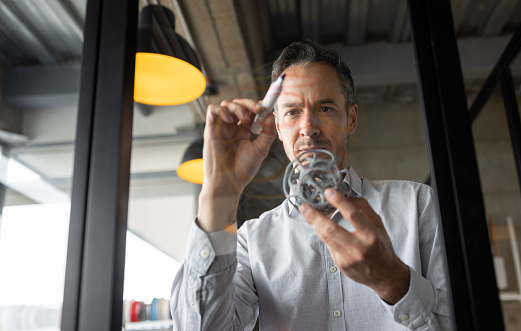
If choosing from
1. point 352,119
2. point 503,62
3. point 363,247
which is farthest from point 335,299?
point 503,62

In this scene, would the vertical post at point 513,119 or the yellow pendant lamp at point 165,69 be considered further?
the vertical post at point 513,119

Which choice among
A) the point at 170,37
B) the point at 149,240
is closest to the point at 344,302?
the point at 149,240

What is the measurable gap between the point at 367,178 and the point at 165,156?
326mm

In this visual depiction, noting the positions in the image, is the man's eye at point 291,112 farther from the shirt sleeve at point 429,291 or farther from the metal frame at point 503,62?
the metal frame at point 503,62

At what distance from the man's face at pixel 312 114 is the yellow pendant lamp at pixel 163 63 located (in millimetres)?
165

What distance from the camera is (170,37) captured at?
0.84 metres

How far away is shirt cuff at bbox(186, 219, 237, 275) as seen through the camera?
2.34 feet

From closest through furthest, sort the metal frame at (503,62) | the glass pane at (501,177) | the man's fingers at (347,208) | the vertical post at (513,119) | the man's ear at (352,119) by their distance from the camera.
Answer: the man's fingers at (347,208) → the man's ear at (352,119) → the glass pane at (501,177) → the metal frame at (503,62) → the vertical post at (513,119)

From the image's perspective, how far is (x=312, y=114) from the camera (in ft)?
2.32

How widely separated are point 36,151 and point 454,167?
69 cm

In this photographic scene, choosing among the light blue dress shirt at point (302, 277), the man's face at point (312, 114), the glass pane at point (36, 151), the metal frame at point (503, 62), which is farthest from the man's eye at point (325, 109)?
the metal frame at point (503, 62)

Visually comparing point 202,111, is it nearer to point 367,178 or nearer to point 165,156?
point 165,156

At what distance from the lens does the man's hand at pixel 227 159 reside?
702 mm

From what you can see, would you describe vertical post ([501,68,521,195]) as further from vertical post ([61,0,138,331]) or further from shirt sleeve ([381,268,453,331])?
vertical post ([61,0,138,331])
